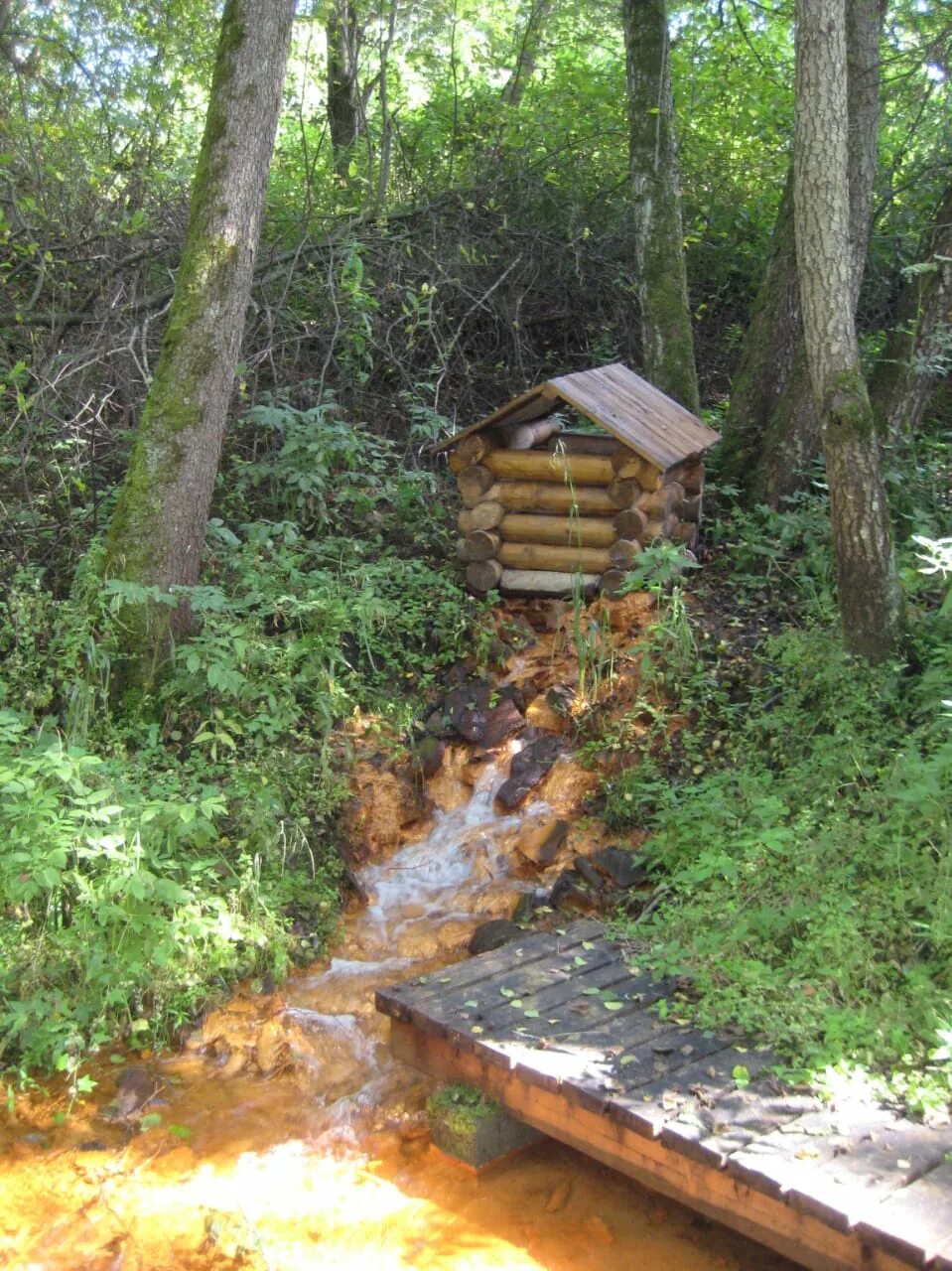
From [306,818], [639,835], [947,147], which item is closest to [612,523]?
[639,835]

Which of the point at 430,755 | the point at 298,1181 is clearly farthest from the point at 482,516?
the point at 298,1181

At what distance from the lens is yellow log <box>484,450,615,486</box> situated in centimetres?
886

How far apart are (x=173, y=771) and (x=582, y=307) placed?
7297 mm

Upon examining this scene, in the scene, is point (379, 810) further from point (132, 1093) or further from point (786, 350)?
point (786, 350)

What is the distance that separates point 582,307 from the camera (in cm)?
1245

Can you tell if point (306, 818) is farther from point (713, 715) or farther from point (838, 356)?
point (838, 356)

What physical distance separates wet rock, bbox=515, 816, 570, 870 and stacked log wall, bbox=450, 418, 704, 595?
1.92 m

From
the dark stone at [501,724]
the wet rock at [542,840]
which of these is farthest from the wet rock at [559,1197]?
the dark stone at [501,724]

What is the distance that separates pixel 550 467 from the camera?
8930 millimetres

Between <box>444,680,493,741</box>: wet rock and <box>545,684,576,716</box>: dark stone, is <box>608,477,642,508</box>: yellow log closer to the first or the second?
<box>545,684,576,716</box>: dark stone

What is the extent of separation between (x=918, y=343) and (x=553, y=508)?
307 centimetres

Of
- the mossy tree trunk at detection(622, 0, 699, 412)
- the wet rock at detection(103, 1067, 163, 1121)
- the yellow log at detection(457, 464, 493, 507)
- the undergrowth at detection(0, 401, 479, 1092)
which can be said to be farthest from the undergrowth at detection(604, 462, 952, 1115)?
the mossy tree trunk at detection(622, 0, 699, 412)

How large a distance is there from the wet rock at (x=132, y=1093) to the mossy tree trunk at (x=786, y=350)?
641cm

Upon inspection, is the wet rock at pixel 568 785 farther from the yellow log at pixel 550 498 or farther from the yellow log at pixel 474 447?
the yellow log at pixel 474 447
